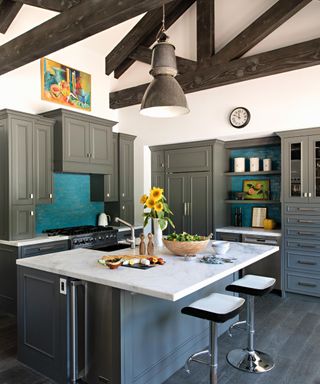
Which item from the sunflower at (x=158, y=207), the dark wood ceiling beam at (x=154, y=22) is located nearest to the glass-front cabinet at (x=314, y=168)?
the sunflower at (x=158, y=207)

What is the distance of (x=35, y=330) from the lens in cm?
261

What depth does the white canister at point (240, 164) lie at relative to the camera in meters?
5.36

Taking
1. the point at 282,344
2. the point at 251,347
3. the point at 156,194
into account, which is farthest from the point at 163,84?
the point at 282,344

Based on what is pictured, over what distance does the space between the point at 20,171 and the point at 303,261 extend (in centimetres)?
385

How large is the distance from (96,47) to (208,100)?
2.29 meters

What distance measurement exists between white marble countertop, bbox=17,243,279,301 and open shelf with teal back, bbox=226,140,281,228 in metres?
2.45

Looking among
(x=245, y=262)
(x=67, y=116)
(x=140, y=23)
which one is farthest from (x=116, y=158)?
(x=245, y=262)

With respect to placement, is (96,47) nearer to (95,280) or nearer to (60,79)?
(60,79)

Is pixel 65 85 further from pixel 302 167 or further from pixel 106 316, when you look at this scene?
pixel 106 316

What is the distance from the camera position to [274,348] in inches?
120

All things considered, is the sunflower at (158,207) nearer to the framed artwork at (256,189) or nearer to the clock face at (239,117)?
the clock face at (239,117)

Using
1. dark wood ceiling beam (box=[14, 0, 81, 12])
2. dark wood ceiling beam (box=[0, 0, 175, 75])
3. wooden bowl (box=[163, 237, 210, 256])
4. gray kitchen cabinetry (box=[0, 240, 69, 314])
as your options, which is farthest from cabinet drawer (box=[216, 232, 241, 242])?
dark wood ceiling beam (box=[14, 0, 81, 12])

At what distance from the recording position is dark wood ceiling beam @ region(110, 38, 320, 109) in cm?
419

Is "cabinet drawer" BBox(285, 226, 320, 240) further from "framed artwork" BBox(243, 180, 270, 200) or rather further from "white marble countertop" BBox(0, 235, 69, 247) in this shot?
"white marble countertop" BBox(0, 235, 69, 247)
